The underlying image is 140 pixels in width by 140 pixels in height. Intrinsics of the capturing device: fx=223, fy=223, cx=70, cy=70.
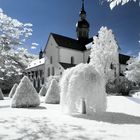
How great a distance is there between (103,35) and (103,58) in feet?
13.0

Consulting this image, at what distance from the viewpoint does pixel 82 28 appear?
53344mm

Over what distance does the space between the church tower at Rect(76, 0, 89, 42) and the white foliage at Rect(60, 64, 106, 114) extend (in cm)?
4108

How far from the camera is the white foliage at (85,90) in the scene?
39.8 feet

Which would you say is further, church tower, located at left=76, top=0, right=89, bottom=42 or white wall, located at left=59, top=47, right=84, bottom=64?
church tower, located at left=76, top=0, right=89, bottom=42

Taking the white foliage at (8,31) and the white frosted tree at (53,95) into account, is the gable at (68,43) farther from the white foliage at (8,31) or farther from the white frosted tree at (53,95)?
the white foliage at (8,31)

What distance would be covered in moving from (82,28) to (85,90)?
140 feet

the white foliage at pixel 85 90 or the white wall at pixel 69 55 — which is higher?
the white wall at pixel 69 55

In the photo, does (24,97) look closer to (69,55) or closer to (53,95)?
(53,95)

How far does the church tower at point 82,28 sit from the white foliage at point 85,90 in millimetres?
41081

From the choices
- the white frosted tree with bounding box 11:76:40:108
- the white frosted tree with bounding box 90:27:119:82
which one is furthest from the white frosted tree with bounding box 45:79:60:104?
the white frosted tree with bounding box 90:27:119:82

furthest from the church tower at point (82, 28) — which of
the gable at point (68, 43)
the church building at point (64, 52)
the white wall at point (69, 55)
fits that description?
the white wall at point (69, 55)

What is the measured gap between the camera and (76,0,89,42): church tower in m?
53.1

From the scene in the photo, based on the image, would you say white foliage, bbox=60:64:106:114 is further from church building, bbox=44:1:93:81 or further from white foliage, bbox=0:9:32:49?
church building, bbox=44:1:93:81

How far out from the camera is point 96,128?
870 centimetres
